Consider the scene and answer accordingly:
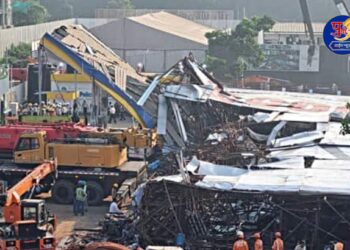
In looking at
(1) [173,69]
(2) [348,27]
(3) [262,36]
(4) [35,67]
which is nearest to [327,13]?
(3) [262,36]

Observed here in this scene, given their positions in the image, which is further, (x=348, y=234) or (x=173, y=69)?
(x=173, y=69)

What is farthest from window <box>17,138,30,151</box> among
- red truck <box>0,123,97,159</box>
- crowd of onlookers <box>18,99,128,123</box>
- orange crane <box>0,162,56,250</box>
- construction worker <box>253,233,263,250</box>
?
construction worker <box>253,233,263,250</box>

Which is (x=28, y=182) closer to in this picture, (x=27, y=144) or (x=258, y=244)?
(x=27, y=144)

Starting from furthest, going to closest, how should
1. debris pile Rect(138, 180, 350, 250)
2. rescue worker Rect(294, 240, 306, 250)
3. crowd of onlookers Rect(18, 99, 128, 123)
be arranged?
crowd of onlookers Rect(18, 99, 128, 123), debris pile Rect(138, 180, 350, 250), rescue worker Rect(294, 240, 306, 250)

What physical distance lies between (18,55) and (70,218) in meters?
31.9

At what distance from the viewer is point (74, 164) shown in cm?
2427

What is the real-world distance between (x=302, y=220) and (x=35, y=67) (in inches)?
1008

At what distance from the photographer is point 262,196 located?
60.4 feet

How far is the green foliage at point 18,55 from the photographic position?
50.4 m

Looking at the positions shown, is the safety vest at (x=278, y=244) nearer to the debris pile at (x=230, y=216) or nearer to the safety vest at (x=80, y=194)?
the debris pile at (x=230, y=216)

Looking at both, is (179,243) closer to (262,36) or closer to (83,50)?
(83,50)

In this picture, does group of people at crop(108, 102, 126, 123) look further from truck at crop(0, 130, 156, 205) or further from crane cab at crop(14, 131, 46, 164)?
crane cab at crop(14, 131, 46, 164)

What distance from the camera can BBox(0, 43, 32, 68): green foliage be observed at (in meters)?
50.4

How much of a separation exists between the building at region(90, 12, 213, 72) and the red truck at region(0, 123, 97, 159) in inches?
1161
